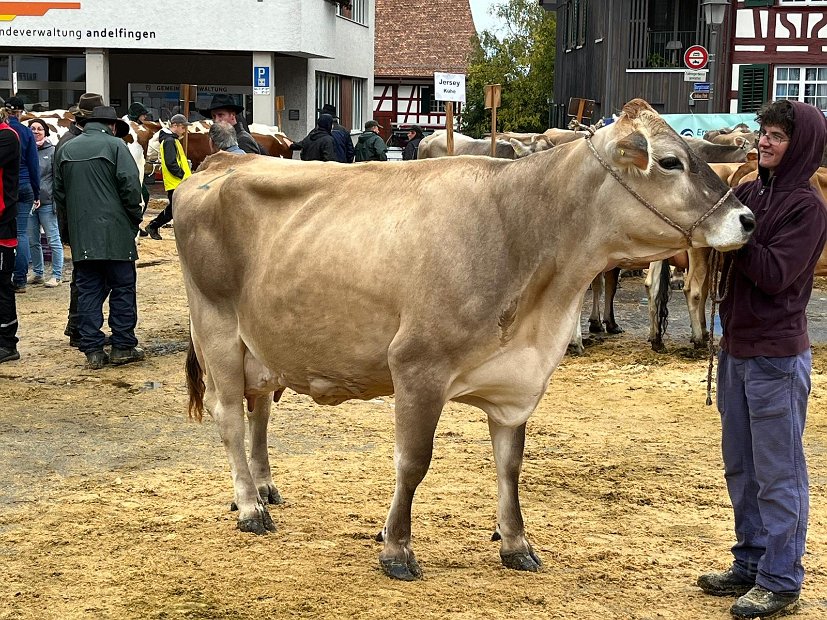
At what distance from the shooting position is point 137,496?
6234 mm

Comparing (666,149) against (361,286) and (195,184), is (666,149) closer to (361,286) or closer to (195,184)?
(361,286)

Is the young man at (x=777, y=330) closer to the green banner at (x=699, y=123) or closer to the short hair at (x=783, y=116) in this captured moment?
the short hair at (x=783, y=116)

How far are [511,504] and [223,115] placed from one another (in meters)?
7.07

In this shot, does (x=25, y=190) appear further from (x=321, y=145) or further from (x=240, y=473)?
(x=321, y=145)

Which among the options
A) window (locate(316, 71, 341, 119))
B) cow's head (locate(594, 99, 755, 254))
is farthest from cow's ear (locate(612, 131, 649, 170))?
window (locate(316, 71, 341, 119))

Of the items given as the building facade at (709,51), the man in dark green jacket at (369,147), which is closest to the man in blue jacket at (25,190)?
the man in dark green jacket at (369,147)

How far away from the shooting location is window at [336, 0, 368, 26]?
36562 mm

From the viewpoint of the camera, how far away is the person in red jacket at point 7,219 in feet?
31.8

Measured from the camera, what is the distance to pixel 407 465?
494 centimetres

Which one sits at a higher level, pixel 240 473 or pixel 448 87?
pixel 448 87

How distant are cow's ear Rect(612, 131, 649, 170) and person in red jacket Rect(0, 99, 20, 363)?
6.66 metres

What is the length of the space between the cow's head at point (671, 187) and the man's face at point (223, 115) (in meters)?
7.29

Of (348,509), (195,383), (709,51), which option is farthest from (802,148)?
(709,51)

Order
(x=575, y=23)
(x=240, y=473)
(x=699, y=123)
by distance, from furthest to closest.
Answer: (x=575, y=23) < (x=699, y=123) < (x=240, y=473)
